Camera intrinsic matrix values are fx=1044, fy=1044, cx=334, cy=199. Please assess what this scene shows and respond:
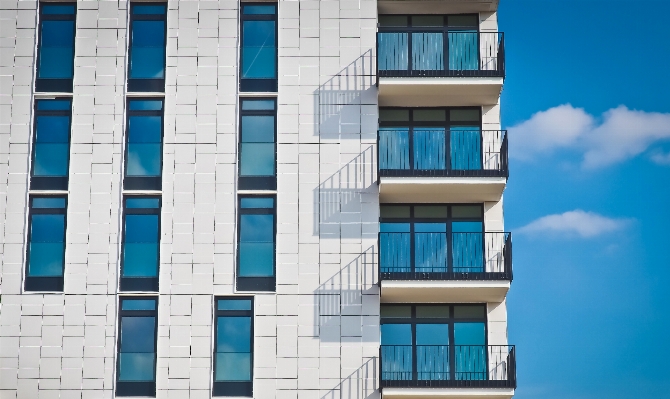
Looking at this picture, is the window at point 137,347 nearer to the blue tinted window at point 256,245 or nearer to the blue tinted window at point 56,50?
the blue tinted window at point 256,245

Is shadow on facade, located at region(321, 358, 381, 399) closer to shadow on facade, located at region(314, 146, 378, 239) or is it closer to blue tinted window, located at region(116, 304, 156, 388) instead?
shadow on facade, located at region(314, 146, 378, 239)

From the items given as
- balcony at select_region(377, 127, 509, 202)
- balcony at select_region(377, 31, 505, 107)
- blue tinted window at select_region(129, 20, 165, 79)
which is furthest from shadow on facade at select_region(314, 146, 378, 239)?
blue tinted window at select_region(129, 20, 165, 79)

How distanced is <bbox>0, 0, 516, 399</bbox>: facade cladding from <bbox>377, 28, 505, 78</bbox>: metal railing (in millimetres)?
63

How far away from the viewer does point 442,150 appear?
95.6 ft

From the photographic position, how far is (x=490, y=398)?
27.2 meters

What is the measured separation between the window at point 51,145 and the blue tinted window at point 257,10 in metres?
5.60

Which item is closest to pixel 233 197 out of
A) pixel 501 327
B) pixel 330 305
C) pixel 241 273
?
pixel 241 273

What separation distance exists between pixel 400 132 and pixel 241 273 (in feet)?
19.7

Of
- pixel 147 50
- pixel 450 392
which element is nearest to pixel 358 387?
pixel 450 392

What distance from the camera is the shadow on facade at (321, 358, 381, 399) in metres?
27.2

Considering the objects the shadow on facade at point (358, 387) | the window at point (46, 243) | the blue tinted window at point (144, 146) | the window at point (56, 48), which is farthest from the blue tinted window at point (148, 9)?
the shadow on facade at point (358, 387)

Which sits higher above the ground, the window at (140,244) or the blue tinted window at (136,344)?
the window at (140,244)

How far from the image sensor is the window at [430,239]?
28.6 metres

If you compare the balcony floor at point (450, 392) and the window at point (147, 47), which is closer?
the balcony floor at point (450, 392)
